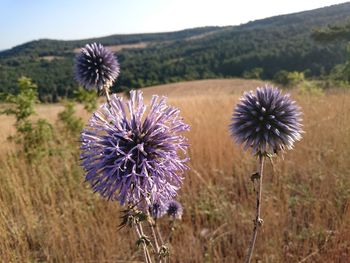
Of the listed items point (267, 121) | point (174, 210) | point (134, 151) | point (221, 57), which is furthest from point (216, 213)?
point (221, 57)

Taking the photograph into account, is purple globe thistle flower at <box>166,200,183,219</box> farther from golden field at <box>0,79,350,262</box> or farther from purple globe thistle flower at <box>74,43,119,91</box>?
purple globe thistle flower at <box>74,43,119,91</box>

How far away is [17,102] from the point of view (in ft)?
18.1

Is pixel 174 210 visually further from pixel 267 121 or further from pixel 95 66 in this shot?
pixel 95 66

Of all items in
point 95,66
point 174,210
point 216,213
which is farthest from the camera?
point 216,213

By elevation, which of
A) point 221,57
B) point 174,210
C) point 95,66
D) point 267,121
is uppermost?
point 95,66

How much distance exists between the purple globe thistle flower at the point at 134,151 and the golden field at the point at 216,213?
124 cm

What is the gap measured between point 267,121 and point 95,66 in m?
1.65

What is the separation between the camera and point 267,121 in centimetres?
218

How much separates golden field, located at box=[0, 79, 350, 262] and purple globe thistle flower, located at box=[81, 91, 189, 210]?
1.24 meters

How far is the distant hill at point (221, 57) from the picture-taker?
1914 inches

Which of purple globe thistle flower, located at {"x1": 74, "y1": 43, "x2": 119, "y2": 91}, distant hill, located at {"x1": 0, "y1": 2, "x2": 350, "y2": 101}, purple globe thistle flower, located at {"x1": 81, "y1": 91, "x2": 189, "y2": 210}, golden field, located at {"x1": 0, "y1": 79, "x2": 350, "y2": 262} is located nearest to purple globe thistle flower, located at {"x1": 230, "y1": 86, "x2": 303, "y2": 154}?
purple globe thistle flower, located at {"x1": 81, "y1": 91, "x2": 189, "y2": 210}

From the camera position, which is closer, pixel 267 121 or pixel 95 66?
pixel 267 121

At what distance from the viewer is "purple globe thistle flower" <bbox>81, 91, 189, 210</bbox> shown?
1585 millimetres

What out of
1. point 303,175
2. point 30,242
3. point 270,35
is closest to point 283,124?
point 303,175
